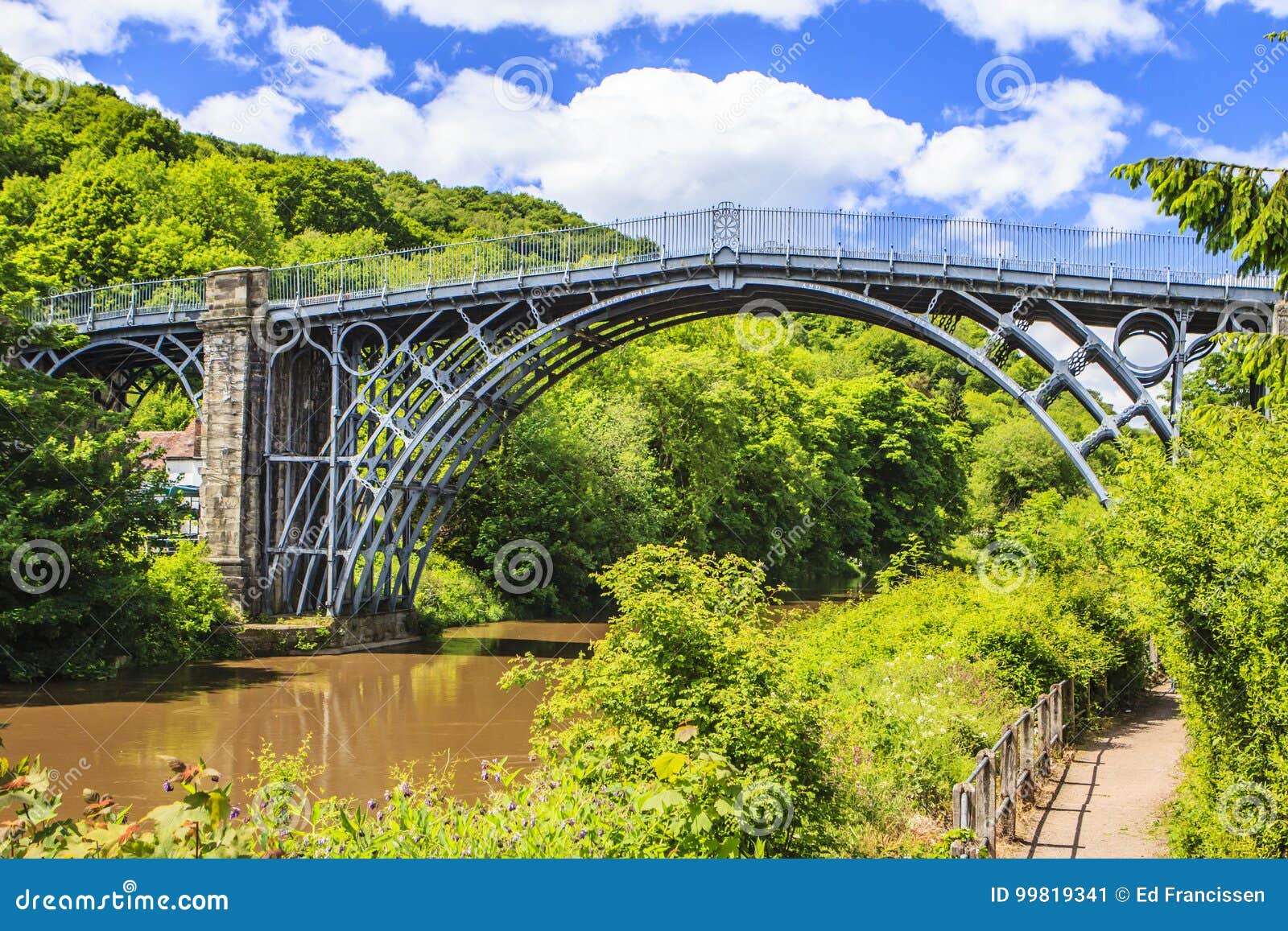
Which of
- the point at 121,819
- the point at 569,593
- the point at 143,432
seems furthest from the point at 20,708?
the point at 143,432

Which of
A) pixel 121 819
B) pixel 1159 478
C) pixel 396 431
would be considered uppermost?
pixel 396 431

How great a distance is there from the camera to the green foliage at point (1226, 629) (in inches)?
266

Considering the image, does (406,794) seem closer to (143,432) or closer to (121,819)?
(121,819)

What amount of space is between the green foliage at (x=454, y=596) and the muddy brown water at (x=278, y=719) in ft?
17.1

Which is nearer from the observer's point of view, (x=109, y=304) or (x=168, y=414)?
(x=109, y=304)

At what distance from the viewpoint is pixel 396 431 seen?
83.8 feet

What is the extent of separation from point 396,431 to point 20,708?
9838 millimetres

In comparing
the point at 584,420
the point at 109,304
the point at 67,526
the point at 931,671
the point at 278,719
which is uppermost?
the point at 109,304

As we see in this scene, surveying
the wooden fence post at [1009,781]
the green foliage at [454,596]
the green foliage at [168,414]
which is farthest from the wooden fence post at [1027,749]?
the green foliage at [168,414]

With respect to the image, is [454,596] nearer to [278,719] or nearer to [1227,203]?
[278,719]

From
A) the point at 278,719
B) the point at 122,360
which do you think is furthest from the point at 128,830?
the point at 122,360

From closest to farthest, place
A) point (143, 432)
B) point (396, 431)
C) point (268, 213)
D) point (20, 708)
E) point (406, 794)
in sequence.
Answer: point (406, 794)
point (20, 708)
point (396, 431)
point (143, 432)
point (268, 213)

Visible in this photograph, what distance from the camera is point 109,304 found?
A: 29375mm

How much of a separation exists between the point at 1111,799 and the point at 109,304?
89.2 ft
